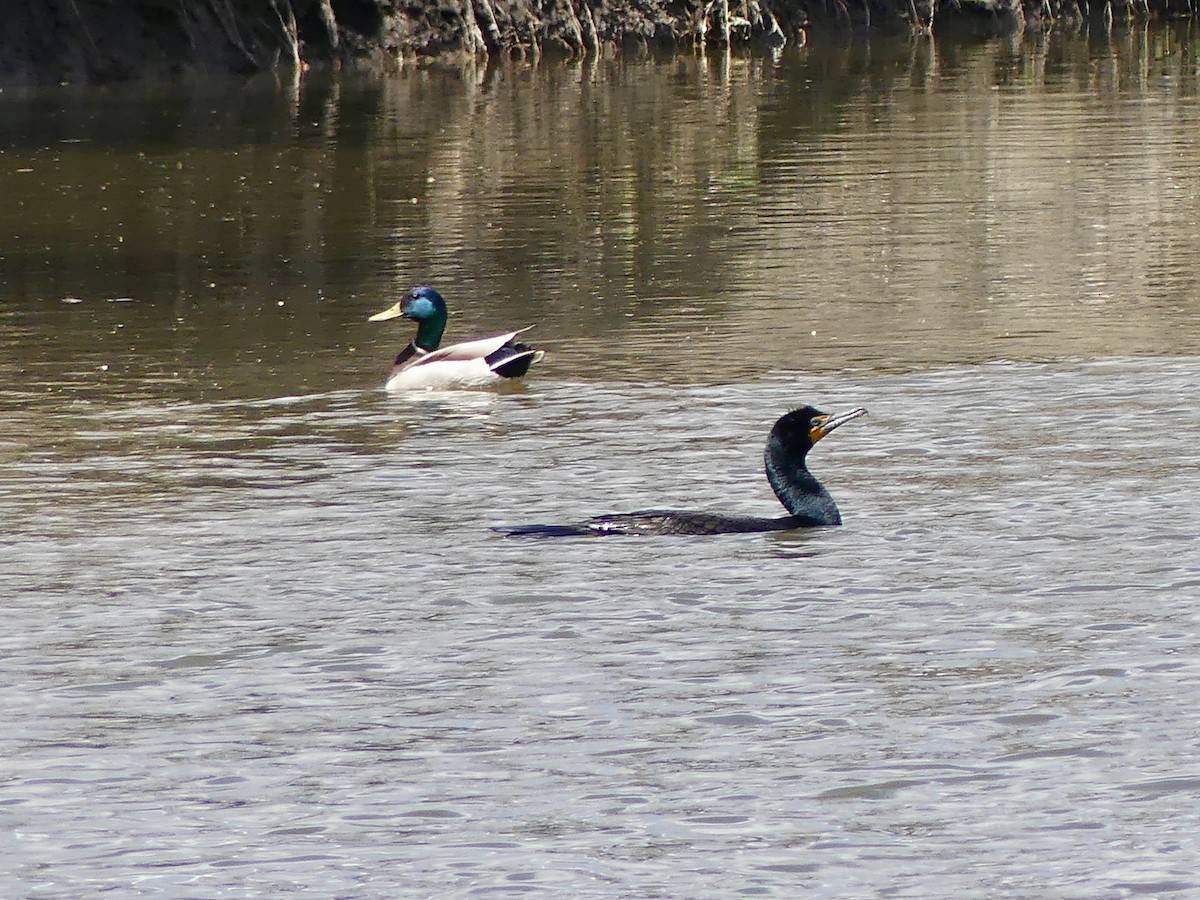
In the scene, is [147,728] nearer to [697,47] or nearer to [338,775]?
[338,775]

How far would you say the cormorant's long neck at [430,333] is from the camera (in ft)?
56.4

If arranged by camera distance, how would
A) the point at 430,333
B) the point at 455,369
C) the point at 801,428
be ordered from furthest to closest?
the point at 430,333 < the point at 455,369 < the point at 801,428

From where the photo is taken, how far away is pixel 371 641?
9781 mm

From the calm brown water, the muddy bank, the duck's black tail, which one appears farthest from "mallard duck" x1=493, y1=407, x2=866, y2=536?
the muddy bank

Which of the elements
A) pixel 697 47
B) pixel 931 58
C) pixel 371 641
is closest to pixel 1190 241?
pixel 371 641

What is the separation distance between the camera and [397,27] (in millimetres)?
50500

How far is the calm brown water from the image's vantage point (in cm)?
757

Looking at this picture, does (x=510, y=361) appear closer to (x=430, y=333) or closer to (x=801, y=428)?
(x=430, y=333)

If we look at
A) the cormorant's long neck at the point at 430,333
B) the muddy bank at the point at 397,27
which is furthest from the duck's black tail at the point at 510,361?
the muddy bank at the point at 397,27

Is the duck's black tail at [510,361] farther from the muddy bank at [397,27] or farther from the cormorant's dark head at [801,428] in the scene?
the muddy bank at [397,27]

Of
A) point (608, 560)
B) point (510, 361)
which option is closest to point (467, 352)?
point (510, 361)

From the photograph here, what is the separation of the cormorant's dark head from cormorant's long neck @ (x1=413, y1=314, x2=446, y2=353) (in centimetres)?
556

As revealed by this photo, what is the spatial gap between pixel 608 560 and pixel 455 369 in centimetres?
530

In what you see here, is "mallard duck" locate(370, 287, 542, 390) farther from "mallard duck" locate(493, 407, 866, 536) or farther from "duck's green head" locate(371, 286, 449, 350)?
"mallard duck" locate(493, 407, 866, 536)
